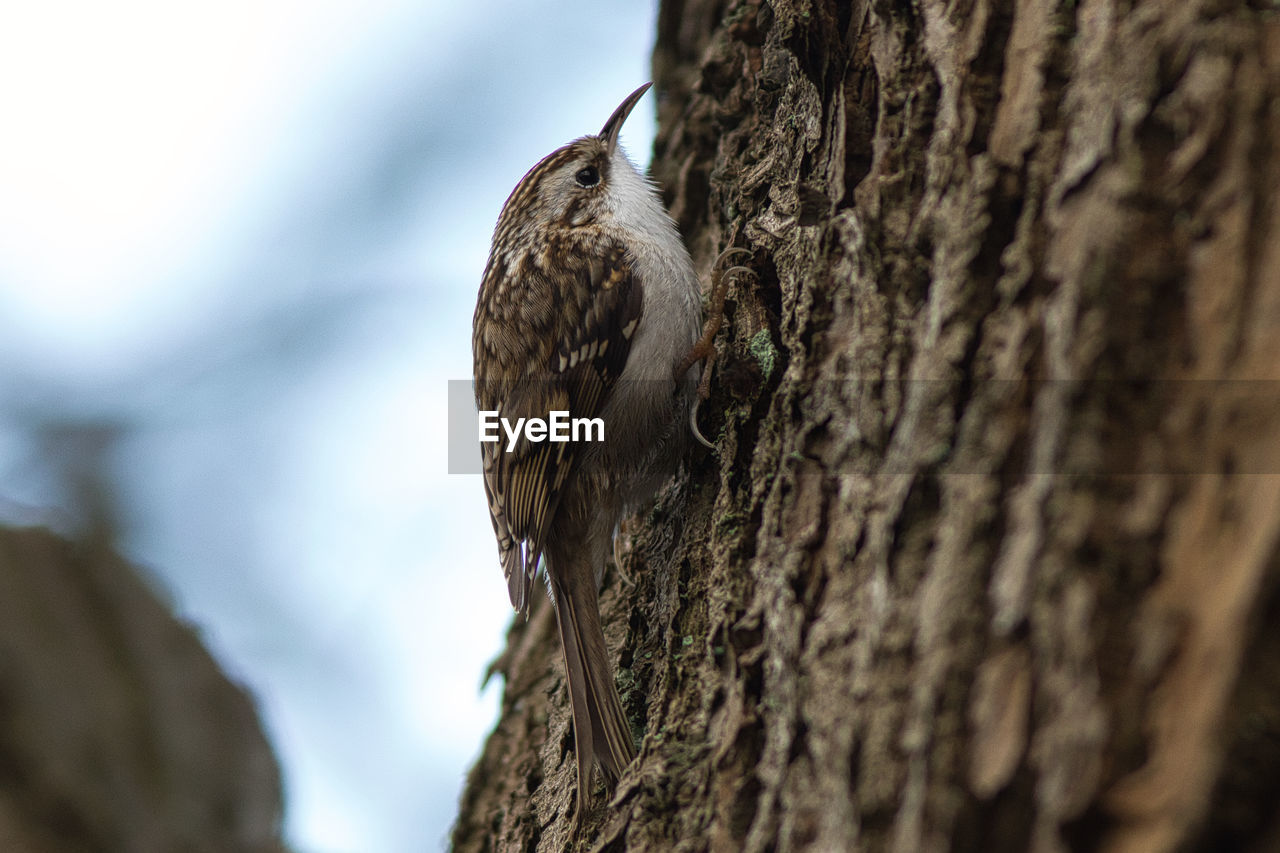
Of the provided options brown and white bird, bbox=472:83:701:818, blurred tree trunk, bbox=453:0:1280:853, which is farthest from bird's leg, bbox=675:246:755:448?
blurred tree trunk, bbox=453:0:1280:853

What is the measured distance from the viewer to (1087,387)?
99 cm

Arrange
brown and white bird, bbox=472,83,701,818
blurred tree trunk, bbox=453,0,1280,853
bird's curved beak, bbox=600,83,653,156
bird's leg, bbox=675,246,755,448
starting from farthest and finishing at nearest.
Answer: bird's curved beak, bbox=600,83,653,156
brown and white bird, bbox=472,83,701,818
bird's leg, bbox=675,246,755,448
blurred tree trunk, bbox=453,0,1280,853

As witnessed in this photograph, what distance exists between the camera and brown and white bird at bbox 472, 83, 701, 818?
227cm

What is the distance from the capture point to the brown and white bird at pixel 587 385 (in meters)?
2.27

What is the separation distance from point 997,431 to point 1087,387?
99 millimetres

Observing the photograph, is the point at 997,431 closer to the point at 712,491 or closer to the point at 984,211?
the point at 984,211

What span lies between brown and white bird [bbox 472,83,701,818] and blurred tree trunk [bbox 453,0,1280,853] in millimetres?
663

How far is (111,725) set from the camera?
7.63 ft

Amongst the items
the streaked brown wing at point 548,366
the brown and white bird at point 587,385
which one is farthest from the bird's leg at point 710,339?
the streaked brown wing at point 548,366

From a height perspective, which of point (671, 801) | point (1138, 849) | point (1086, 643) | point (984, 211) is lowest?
point (671, 801)

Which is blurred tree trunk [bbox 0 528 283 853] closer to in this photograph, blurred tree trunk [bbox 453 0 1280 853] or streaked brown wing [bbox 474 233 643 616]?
streaked brown wing [bbox 474 233 643 616]

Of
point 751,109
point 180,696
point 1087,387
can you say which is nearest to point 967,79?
point 1087,387

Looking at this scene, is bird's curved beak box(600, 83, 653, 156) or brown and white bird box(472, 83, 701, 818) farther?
bird's curved beak box(600, 83, 653, 156)

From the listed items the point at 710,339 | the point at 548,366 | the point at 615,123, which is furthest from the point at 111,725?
the point at 615,123
